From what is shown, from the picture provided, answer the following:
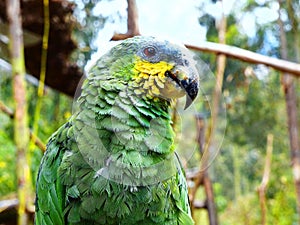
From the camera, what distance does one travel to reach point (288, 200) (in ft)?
13.9

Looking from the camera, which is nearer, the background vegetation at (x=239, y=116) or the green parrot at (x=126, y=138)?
the green parrot at (x=126, y=138)

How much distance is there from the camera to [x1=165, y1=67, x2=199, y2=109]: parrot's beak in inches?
36.9

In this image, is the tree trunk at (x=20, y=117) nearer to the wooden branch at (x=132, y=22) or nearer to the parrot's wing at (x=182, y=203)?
the wooden branch at (x=132, y=22)

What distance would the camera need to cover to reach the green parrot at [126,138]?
3.15 ft

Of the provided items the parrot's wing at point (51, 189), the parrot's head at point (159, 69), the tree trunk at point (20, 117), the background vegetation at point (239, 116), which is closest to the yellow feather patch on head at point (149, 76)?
the parrot's head at point (159, 69)

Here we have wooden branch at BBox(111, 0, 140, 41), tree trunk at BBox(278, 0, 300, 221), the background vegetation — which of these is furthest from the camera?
tree trunk at BBox(278, 0, 300, 221)

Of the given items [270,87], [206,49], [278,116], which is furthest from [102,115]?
[278,116]

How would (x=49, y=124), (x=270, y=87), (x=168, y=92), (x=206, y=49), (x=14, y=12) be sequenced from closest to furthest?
(x=168, y=92) → (x=14, y=12) → (x=206, y=49) → (x=49, y=124) → (x=270, y=87)

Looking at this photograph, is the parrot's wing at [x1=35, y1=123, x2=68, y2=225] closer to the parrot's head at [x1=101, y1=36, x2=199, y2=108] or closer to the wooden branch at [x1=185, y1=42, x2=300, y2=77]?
the parrot's head at [x1=101, y1=36, x2=199, y2=108]

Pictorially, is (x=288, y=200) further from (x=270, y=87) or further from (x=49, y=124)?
(x=49, y=124)

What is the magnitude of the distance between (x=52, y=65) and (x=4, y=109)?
746mm

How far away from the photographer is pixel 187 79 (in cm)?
94

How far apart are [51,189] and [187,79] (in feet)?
1.42

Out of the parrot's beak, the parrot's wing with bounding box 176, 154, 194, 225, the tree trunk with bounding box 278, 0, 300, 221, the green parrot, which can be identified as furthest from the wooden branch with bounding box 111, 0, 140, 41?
the tree trunk with bounding box 278, 0, 300, 221
